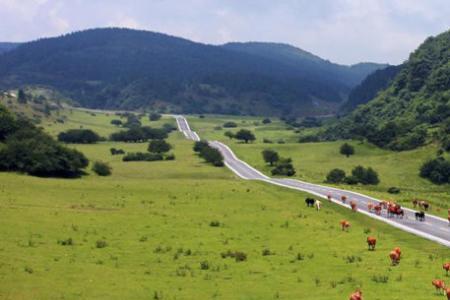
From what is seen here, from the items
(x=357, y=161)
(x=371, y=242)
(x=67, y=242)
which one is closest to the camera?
(x=371, y=242)

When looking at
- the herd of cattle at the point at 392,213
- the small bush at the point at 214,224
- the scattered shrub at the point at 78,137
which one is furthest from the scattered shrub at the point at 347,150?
the small bush at the point at 214,224

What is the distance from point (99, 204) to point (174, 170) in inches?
2354

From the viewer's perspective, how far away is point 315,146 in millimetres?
181000

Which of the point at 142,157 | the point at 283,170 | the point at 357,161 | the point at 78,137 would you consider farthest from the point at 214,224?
the point at 78,137

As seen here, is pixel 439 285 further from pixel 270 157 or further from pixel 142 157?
pixel 142 157

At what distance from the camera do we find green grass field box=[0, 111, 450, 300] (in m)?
33.7

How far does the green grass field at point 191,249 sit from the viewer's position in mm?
33719

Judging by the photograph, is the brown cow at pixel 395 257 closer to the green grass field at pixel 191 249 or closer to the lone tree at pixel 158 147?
the green grass field at pixel 191 249

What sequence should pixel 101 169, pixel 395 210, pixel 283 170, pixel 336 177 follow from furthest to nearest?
1. pixel 283 170
2. pixel 336 177
3. pixel 101 169
4. pixel 395 210

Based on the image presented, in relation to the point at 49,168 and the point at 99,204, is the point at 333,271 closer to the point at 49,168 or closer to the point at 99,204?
the point at 99,204

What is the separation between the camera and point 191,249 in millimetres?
45688

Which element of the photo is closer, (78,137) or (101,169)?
(101,169)

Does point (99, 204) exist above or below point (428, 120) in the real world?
below

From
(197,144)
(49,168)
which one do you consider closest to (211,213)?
(49,168)
